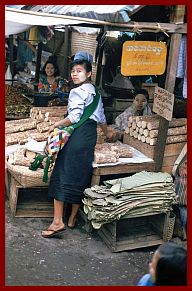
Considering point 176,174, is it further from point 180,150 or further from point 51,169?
point 51,169

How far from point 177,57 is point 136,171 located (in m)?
1.61

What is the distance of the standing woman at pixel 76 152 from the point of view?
219 inches

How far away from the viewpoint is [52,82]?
8.97 meters

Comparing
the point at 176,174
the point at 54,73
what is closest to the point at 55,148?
the point at 176,174

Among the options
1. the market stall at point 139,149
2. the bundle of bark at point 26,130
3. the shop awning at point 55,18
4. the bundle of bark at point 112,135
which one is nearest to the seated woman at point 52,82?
the bundle of bark at point 26,130

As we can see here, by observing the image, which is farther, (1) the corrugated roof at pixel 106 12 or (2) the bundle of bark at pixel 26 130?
(2) the bundle of bark at pixel 26 130

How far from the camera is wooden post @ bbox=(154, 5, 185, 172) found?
18.3 ft

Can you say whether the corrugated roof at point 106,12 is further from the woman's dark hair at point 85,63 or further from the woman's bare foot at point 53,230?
the woman's bare foot at point 53,230

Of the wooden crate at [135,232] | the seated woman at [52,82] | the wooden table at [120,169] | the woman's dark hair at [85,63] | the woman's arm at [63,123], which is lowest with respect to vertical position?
the wooden crate at [135,232]

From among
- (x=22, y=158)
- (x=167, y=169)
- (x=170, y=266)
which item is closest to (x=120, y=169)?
(x=167, y=169)

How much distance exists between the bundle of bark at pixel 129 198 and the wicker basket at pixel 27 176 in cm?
69

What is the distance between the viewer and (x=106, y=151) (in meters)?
6.15

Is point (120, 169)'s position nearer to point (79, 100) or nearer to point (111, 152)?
point (111, 152)

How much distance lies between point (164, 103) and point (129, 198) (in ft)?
4.70
